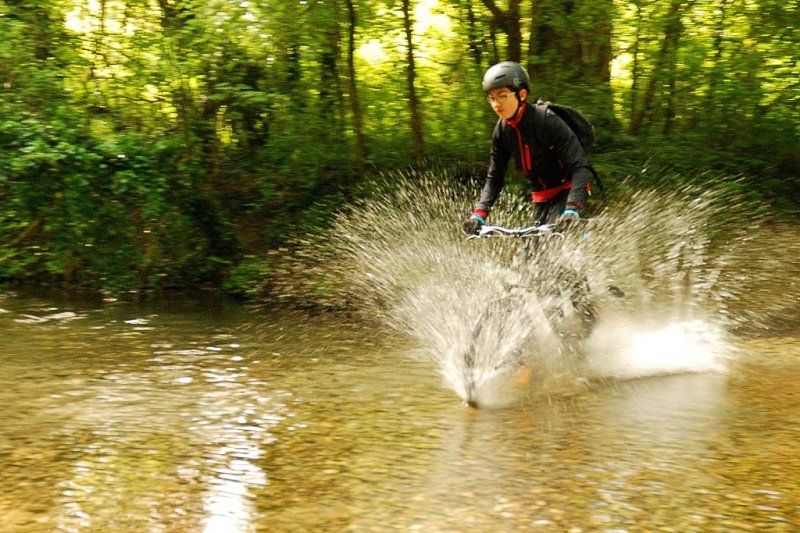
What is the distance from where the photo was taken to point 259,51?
1080cm

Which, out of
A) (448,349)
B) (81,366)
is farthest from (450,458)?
(81,366)

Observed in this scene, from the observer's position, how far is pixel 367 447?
197 inches

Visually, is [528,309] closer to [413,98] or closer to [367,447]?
[367,447]

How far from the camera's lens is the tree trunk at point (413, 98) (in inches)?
437

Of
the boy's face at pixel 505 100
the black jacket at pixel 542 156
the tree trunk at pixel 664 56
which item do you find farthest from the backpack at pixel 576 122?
the tree trunk at pixel 664 56

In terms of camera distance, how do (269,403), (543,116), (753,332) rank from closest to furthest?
1. (269,403)
2. (543,116)
3. (753,332)

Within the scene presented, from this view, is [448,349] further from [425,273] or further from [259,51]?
[259,51]

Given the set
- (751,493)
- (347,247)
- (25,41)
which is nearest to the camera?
(751,493)

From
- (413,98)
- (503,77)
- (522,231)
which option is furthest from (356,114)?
(522,231)

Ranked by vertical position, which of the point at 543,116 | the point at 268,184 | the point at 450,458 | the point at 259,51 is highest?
the point at 259,51

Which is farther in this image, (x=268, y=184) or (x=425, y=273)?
(x=268, y=184)

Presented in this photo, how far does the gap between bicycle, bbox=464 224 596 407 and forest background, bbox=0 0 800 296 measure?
4.62 metres

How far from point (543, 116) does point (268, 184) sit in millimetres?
5466

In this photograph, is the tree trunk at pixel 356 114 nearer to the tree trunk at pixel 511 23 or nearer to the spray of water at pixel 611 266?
the spray of water at pixel 611 266
